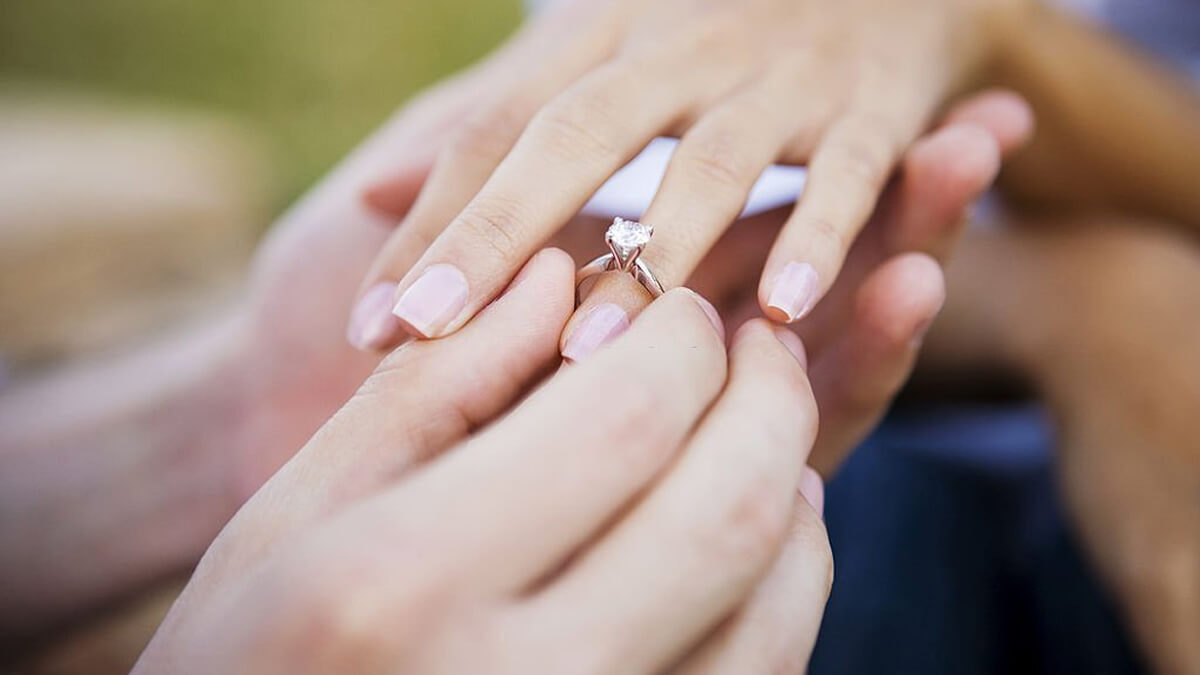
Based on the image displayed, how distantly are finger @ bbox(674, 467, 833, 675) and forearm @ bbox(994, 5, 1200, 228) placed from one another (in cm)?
92

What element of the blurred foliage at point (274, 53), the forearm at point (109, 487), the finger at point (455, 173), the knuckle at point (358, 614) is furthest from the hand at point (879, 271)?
the blurred foliage at point (274, 53)

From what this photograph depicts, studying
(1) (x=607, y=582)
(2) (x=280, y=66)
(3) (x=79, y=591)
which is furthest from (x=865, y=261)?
(2) (x=280, y=66)

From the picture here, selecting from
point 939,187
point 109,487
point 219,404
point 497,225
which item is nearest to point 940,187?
point 939,187

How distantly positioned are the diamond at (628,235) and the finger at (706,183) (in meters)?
0.02

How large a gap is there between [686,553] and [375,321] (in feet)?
1.38

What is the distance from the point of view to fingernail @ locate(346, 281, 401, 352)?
79cm

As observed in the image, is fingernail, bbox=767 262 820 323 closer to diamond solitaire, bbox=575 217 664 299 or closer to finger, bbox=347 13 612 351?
diamond solitaire, bbox=575 217 664 299

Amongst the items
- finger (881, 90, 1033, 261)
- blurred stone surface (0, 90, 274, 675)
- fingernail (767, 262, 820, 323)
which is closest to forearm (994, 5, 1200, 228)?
finger (881, 90, 1033, 261)

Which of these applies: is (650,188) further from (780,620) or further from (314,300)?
(780,620)

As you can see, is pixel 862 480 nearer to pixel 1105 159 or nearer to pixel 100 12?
pixel 1105 159

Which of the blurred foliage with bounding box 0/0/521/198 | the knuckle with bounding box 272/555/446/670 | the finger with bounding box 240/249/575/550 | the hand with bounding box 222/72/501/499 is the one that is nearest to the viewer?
the knuckle with bounding box 272/555/446/670

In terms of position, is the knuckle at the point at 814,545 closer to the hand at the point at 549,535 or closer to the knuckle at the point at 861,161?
the hand at the point at 549,535

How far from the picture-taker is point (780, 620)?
1.74 feet

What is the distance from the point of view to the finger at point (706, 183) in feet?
2.43
